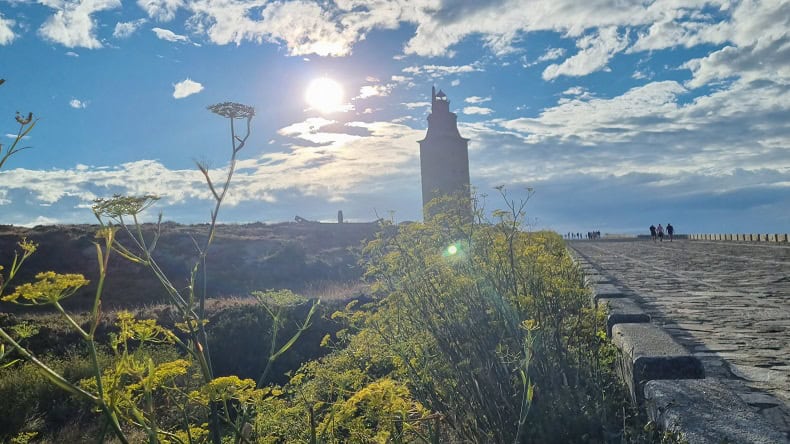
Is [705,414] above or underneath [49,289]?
→ underneath

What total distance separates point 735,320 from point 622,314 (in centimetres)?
188

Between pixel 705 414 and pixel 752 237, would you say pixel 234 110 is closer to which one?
pixel 705 414

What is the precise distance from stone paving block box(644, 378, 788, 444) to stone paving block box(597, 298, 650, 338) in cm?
160

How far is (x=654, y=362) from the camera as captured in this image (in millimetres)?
3475

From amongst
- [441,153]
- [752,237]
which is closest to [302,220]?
[441,153]

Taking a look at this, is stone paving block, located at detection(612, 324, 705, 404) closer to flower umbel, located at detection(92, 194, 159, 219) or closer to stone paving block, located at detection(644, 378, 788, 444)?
stone paving block, located at detection(644, 378, 788, 444)

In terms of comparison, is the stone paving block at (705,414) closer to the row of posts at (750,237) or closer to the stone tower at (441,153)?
the row of posts at (750,237)

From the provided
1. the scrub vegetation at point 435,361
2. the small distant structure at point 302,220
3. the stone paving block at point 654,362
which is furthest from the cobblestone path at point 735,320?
the small distant structure at point 302,220

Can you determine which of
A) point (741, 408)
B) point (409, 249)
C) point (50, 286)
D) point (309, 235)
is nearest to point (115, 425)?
point (50, 286)

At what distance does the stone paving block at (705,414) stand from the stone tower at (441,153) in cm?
4495

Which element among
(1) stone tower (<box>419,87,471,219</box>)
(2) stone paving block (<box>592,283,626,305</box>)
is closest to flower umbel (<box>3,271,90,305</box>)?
(2) stone paving block (<box>592,283,626,305</box>)

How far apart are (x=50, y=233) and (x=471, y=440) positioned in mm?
24740

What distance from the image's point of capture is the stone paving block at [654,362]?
3467 millimetres

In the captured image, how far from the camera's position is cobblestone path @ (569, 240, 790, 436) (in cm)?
374
